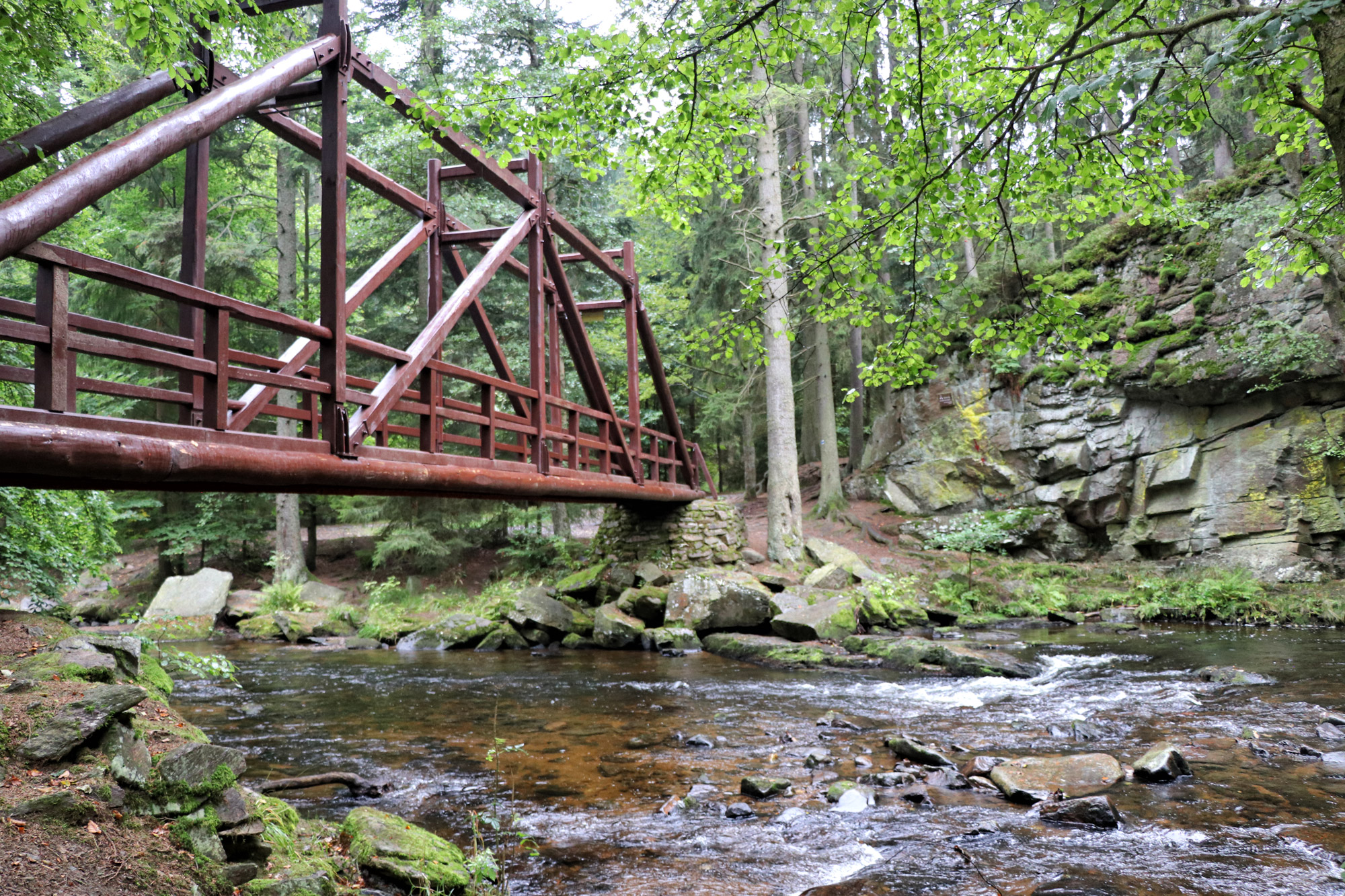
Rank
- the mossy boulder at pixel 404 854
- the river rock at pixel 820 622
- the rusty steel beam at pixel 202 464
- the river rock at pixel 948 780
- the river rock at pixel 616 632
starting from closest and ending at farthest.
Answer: the mossy boulder at pixel 404 854, the rusty steel beam at pixel 202 464, the river rock at pixel 948 780, the river rock at pixel 820 622, the river rock at pixel 616 632

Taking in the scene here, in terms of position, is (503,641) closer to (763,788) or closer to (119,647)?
(119,647)

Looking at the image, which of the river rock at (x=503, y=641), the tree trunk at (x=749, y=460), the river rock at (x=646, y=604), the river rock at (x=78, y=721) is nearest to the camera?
the river rock at (x=78, y=721)

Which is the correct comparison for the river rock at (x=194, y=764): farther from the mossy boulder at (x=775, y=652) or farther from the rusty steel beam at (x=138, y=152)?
the mossy boulder at (x=775, y=652)

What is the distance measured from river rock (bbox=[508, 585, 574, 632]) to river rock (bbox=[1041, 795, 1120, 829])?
399 inches

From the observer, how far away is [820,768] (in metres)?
6.07

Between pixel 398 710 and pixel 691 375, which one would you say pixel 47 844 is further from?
pixel 691 375

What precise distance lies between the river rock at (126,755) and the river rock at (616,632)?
1010 cm

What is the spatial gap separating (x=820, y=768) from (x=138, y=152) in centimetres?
646

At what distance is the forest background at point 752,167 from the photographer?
4.63 meters

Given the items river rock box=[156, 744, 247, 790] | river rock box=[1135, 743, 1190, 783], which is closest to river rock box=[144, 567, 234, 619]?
river rock box=[156, 744, 247, 790]

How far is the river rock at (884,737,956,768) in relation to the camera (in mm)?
6035

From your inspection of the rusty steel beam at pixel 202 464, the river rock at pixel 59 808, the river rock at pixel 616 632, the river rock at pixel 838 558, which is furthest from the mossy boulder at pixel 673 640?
the river rock at pixel 59 808

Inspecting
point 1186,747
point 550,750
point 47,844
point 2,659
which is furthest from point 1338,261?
point 2,659

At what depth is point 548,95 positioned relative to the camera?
5.25 m
